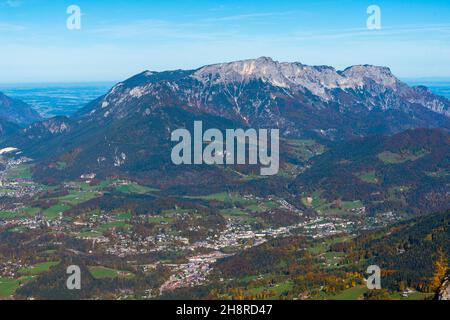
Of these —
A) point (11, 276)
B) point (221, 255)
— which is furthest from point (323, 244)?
point (11, 276)

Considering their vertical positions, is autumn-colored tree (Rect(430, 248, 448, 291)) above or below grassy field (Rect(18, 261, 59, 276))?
above

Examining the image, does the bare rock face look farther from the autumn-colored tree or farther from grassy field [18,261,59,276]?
grassy field [18,261,59,276]

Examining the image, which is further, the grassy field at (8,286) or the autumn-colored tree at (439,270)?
the grassy field at (8,286)

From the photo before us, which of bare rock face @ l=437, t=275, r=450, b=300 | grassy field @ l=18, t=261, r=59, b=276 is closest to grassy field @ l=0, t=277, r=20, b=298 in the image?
grassy field @ l=18, t=261, r=59, b=276

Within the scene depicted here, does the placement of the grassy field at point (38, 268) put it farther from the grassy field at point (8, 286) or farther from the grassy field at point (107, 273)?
the grassy field at point (107, 273)

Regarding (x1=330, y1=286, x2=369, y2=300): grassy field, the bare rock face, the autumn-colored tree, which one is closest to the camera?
the bare rock face

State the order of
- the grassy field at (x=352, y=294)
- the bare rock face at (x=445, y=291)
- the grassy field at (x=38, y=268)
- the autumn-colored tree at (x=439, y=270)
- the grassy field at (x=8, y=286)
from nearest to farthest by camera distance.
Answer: the bare rock face at (x=445, y=291)
the autumn-colored tree at (x=439, y=270)
the grassy field at (x=352, y=294)
the grassy field at (x=8, y=286)
the grassy field at (x=38, y=268)

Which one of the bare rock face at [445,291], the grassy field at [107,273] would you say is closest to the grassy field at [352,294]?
the bare rock face at [445,291]

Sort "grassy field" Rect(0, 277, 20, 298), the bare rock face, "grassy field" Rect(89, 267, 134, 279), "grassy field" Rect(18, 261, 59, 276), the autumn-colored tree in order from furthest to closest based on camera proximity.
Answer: "grassy field" Rect(18, 261, 59, 276)
"grassy field" Rect(89, 267, 134, 279)
"grassy field" Rect(0, 277, 20, 298)
the autumn-colored tree
the bare rock face

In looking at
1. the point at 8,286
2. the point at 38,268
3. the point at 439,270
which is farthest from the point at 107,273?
the point at 439,270

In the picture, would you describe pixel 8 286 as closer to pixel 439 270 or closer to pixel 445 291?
pixel 439 270

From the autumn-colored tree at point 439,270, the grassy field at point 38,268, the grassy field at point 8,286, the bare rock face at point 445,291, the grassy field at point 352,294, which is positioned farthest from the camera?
the grassy field at point 38,268
